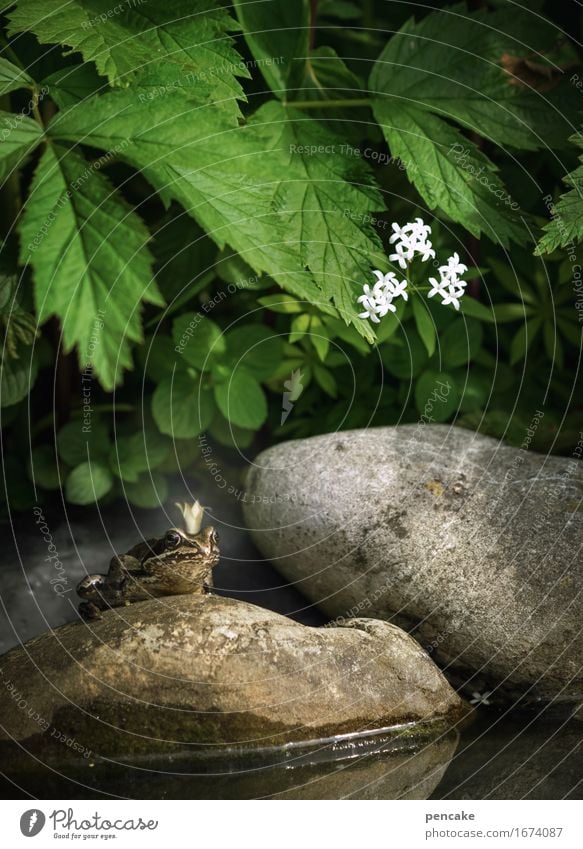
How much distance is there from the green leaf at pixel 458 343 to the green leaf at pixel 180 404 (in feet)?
1.47

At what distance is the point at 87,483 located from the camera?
1.68m

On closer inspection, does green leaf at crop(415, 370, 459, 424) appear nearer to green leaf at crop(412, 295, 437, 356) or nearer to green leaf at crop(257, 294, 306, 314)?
green leaf at crop(412, 295, 437, 356)

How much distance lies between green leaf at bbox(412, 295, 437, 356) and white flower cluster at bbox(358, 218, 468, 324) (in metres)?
0.02

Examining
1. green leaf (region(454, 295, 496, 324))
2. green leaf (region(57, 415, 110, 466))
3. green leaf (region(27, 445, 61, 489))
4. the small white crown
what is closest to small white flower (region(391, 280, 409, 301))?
green leaf (region(454, 295, 496, 324))

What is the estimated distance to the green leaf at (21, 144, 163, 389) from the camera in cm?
131

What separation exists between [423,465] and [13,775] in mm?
835

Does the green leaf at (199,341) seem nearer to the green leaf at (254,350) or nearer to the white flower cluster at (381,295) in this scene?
the green leaf at (254,350)

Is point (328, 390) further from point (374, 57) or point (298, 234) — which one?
point (374, 57)

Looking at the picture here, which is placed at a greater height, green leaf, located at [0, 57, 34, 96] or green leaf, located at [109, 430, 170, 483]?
green leaf, located at [0, 57, 34, 96]

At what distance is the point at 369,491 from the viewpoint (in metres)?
1.61

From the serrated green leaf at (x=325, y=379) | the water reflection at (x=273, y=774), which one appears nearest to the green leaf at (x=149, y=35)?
the serrated green leaf at (x=325, y=379)

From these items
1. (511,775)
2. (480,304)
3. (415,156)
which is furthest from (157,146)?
(511,775)

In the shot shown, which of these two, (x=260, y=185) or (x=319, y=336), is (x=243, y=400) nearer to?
(x=319, y=336)

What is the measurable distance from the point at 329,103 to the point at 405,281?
0.32 metres
